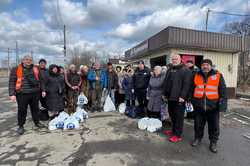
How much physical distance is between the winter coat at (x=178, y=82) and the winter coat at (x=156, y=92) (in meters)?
0.57

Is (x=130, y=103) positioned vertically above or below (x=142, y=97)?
below

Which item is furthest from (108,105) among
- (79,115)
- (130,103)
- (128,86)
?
(79,115)

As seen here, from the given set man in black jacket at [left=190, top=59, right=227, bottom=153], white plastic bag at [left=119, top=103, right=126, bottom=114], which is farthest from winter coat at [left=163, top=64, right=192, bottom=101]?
white plastic bag at [left=119, top=103, right=126, bottom=114]

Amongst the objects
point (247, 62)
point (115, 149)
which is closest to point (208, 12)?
point (247, 62)

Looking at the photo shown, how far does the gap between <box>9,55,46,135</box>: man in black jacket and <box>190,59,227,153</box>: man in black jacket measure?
3.53 meters

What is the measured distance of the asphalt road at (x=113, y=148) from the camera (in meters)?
2.52

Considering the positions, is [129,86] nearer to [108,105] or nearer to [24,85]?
[108,105]

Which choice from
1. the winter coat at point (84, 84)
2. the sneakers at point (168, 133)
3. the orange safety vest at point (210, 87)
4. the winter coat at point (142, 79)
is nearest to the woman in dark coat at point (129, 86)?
the winter coat at point (142, 79)

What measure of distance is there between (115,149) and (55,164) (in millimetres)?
1038

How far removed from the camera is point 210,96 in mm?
2775

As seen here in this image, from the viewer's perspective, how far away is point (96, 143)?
3.11 m

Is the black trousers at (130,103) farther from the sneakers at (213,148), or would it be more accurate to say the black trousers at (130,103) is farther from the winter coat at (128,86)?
the sneakers at (213,148)

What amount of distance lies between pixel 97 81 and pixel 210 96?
3.56 metres

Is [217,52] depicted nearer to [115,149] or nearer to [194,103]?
[194,103]
